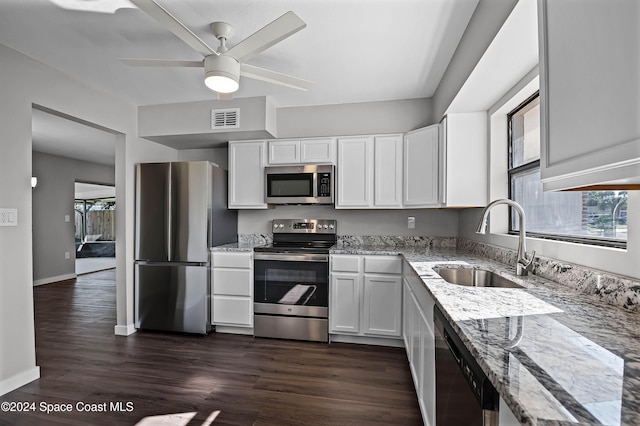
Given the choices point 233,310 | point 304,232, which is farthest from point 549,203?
point 233,310

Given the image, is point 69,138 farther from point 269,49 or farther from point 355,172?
point 355,172

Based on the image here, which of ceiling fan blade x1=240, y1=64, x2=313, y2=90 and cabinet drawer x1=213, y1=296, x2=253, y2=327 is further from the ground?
ceiling fan blade x1=240, y1=64, x2=313, y2=90

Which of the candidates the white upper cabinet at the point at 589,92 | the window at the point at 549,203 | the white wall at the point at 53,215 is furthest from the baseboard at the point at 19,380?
the white wall at the point at 53,215

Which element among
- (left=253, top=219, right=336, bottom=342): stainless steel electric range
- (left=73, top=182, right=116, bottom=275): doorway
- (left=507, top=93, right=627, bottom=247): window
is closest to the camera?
(left=507, top=93, right=627, bottom=247): window

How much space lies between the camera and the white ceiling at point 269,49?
185 centimetres

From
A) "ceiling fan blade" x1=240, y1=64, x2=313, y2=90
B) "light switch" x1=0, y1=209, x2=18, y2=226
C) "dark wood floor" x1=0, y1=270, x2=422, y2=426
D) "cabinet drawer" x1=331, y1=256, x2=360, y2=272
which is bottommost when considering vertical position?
"dark wood floor" x1=0, y1=270, x2=422, y2=426

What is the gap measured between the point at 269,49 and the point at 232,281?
2.19 meters

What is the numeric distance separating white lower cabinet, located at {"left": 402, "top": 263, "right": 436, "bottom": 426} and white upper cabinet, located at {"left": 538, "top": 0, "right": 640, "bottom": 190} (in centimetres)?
92

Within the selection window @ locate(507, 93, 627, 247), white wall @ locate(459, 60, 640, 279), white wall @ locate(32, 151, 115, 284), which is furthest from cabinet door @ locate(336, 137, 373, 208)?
white wall @ locate(32, 151, 115, 284)

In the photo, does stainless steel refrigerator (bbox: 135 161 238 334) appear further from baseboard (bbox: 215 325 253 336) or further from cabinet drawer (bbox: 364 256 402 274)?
cabinet drawer (bbox: 364 256 402 274)

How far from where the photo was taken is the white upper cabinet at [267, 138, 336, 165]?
3.37 meters

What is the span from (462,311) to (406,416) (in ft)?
3.89

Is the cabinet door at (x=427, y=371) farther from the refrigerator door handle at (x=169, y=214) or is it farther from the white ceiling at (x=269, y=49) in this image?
the refrigerator door handle at (x=169, y=214)

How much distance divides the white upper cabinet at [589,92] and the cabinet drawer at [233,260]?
8.91 feet
